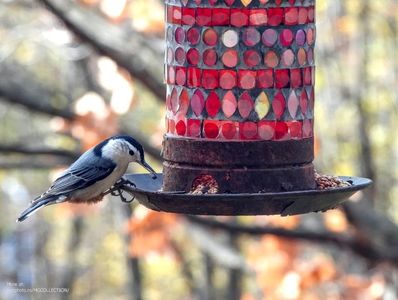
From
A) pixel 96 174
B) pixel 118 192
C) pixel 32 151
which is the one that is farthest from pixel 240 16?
pixel 32 151

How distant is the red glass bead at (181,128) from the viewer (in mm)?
4418

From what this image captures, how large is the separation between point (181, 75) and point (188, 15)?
10.8 inches

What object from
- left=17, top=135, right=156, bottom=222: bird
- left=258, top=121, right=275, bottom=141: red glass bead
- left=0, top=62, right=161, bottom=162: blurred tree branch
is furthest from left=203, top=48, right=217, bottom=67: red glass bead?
left=0, top=62, right=161, bottom=162: blurred tree branch

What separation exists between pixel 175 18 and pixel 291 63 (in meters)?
0.57

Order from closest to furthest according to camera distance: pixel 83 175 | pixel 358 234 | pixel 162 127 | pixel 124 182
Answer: pixel 124 182 < pixel 83 175 < pixel 358 234 < pixel 162 127

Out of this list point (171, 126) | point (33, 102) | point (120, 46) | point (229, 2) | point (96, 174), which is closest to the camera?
point (229, 2)

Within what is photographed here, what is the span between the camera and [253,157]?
425 centimetres

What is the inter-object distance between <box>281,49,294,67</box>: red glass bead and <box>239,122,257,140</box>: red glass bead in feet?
1.00

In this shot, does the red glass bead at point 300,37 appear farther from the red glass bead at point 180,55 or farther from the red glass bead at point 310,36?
the red glass bead at point 180,55

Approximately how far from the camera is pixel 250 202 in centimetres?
396

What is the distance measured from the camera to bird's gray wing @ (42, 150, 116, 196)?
536 cm

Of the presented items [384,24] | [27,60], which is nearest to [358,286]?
[384,24]

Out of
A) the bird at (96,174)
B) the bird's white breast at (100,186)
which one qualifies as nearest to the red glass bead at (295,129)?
the bird at (96,174)

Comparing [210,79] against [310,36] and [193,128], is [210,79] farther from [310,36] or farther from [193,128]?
[310,36]
